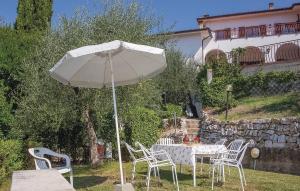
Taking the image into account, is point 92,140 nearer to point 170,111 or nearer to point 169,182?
point 169,182

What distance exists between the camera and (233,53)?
2375cm

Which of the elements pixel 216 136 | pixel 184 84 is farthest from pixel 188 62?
pixel 216 136

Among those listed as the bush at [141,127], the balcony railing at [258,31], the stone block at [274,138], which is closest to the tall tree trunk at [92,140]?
the bush at [141,127]

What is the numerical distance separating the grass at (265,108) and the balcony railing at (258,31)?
1169cm

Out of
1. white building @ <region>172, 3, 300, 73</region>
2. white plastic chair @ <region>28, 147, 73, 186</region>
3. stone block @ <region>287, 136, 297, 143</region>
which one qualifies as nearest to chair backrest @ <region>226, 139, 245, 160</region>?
white plastic chair @ <region>28, 147, 73, 186</region>

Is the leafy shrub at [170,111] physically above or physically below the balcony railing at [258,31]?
below

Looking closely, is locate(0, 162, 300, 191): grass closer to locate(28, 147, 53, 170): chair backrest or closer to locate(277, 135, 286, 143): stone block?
locate(28, 147, 53, 170): chair backrest

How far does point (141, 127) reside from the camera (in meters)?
13.7

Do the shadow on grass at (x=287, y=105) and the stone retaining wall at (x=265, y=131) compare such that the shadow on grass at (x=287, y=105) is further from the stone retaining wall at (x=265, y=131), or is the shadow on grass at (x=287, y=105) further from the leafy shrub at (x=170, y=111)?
the leafy shrub at (x=170, y=111)

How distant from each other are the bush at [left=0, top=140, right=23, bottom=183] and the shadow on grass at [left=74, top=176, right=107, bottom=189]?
57.1 inches

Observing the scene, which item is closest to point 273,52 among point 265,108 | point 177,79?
point 177,79

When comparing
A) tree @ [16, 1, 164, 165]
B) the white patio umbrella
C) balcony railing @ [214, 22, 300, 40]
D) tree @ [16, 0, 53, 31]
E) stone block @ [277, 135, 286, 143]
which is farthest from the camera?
balcony railing @ [214, 22, 300, 40]

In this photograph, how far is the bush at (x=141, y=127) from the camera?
44.3 ft

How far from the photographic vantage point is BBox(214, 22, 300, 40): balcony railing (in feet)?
99.3
